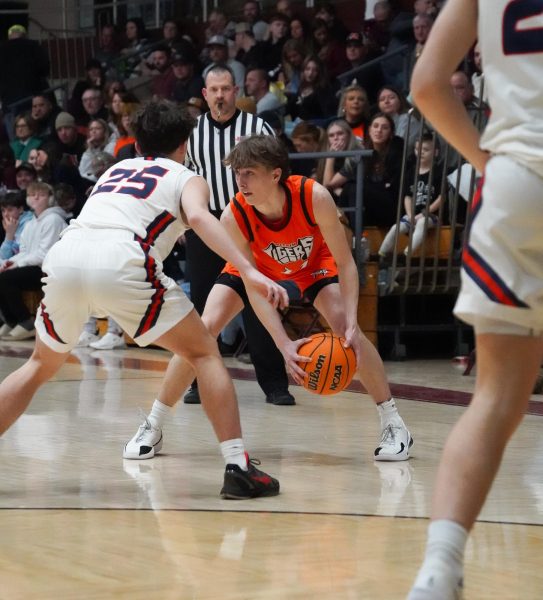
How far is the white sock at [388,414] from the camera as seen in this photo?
566cm

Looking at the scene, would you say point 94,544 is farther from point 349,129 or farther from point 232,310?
point 349,129

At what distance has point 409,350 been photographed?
10.7m

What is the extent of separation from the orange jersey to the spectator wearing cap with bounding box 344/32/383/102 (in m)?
7.04

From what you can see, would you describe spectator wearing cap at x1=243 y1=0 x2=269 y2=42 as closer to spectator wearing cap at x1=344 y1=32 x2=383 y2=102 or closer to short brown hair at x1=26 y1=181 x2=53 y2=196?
spectator wearing cap at x1=344 y1=32 x2=383 y2=102

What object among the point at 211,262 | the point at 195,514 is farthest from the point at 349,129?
the point at 195,514

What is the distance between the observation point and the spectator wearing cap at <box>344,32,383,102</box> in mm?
13086

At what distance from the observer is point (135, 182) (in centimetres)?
494

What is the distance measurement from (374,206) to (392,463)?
15.7ft

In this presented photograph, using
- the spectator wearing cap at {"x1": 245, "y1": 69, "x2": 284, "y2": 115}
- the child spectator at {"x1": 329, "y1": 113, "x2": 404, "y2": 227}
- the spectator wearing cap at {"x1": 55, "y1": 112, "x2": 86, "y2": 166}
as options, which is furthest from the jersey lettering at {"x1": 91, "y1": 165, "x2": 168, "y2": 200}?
the spectator wearing cap at {"x1": 55, "y1": 112, "x2": 86, "y2": 166}

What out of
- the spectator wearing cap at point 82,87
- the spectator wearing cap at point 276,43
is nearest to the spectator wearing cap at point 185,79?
the spectator wearing cap at point 276,43

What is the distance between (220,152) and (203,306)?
969mm

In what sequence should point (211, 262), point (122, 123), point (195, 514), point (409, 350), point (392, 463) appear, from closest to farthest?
point (195, 514)
point (392, 463)
point (211, 262)
point (409, 350)
point (122, 123)

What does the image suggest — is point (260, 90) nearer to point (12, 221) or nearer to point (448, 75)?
point (12, 221)

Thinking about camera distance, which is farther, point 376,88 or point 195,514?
point 376,88
